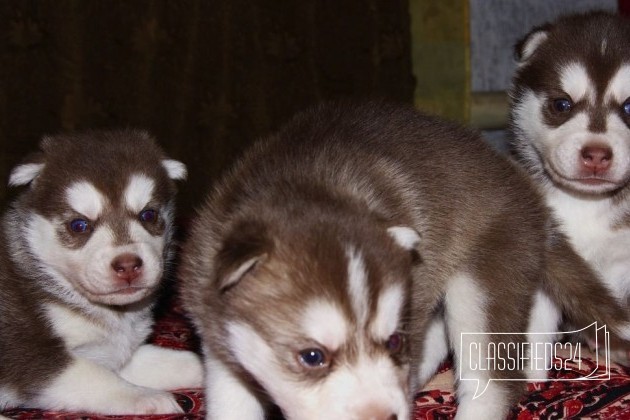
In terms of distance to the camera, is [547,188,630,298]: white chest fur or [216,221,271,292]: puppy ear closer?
[216,221,271,292]: puppy ear

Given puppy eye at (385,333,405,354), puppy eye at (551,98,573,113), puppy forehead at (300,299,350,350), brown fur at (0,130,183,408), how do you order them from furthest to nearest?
1. puppy eye at (551,98,573,113)
2. brown fur at (0,130,183,408)
3. puppy eye at (385,333,405,354)
4. puppy forehead at (300,299,350,350)

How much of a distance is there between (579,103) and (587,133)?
0.18 meters

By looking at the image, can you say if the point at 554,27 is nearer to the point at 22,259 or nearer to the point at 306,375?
the point at 306,375

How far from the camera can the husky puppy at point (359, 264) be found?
2.84m

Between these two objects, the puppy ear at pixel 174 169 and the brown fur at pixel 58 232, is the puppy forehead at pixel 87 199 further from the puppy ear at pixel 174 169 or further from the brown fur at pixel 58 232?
the puppy ear at pixel 174 169

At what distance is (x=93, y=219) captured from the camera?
3.87 metres

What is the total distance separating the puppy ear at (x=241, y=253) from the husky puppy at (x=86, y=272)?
865 mm

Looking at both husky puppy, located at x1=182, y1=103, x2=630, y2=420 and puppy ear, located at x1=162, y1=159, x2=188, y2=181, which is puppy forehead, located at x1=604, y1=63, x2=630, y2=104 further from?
puppy ear, located at x1=162, y1=159, x2=188, y2=181

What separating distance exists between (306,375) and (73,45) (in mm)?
3590

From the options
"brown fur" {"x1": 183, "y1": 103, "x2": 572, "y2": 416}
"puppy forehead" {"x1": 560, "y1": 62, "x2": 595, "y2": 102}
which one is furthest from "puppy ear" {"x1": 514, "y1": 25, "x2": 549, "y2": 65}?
"brown fur" {"x1": 183, "y1": 103, "x2": 572, "y2": 416}

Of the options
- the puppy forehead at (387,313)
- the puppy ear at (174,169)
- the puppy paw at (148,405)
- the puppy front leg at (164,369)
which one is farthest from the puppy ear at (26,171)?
the puppy forehead at (387,313)

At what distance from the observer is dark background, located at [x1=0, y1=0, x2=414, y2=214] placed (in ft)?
18.7

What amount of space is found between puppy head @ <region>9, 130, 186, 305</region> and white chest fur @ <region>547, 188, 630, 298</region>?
1.79 metres

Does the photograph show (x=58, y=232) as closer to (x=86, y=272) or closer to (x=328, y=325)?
(x=86, y=272)
